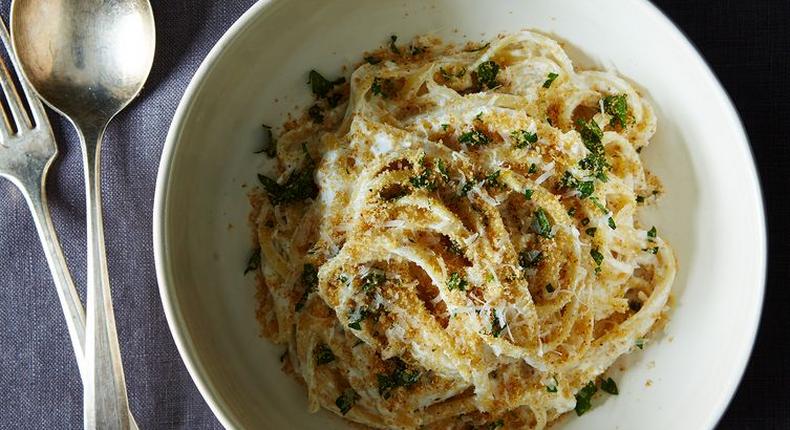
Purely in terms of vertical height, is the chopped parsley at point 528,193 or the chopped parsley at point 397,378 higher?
the chopped parsley at point 528,193

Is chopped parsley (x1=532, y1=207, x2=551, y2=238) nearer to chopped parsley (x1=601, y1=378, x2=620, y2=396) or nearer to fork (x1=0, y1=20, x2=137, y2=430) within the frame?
chopped parsley (x1=601, y1=378, x2=620, y2=396)

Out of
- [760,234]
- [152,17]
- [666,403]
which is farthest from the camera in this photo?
[152,17]

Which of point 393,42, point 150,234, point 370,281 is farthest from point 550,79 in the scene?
point 150,234

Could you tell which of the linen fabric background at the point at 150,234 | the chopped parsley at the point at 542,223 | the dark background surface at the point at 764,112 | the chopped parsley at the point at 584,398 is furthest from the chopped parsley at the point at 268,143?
the dark background surface at the point at 764,112

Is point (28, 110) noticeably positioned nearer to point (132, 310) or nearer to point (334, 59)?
point (132, 310)

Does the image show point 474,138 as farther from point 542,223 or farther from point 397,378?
point 397,378

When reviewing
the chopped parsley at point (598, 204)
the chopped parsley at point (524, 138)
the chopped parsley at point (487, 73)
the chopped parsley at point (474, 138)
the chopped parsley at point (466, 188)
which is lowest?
the chopped parsley at point (598, 204)

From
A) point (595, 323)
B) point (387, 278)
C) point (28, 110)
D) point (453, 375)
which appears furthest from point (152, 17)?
point (595, 323)

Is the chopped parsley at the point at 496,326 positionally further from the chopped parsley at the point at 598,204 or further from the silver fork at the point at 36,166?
the silver fork at the point at 36,166
